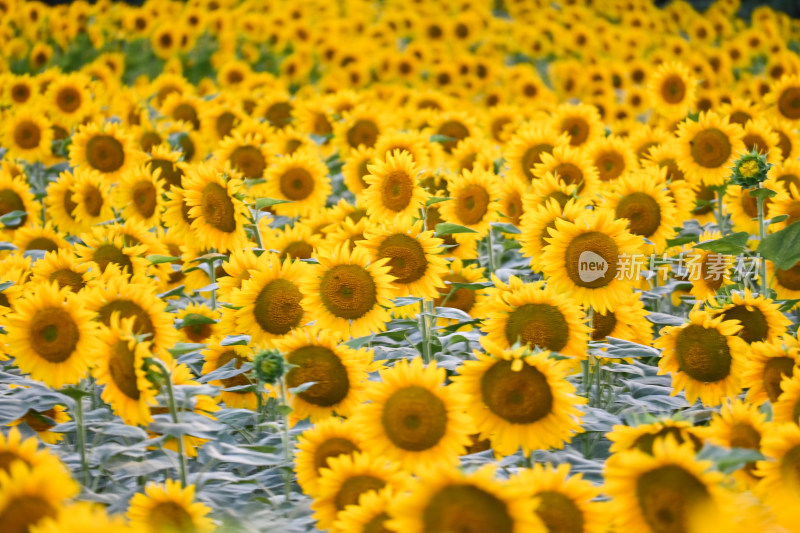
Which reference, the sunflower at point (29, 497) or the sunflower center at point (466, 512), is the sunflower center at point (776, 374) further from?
the sunflower at point (29, 497)

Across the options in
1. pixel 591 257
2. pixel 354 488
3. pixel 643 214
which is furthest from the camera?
pixel 643 214

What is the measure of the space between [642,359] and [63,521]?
321 cm

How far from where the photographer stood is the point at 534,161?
5137 millimetres

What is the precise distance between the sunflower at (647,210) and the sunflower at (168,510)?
2682mm

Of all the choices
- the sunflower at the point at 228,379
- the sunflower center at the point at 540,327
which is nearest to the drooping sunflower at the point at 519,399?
the sunflower center at the point at 540,327

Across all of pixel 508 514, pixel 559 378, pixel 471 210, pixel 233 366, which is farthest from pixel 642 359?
pixel 508 514

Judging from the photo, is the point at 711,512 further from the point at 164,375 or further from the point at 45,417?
the point at 45,417

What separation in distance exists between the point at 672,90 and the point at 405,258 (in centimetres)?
398

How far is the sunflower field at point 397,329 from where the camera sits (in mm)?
2312

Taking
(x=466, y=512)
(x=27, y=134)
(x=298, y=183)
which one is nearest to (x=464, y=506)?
(x=466, y=512)

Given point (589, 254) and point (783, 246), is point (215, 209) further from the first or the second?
point (783, 246)

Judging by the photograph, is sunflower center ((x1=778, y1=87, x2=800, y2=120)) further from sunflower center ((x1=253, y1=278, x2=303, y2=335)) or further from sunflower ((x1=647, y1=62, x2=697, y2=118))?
sunflower center ((x1=253, y1=278, x2=303, y2=335))

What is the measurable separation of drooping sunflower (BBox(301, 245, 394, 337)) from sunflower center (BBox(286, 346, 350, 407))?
277 millimetres

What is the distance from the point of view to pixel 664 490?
2191 mm
